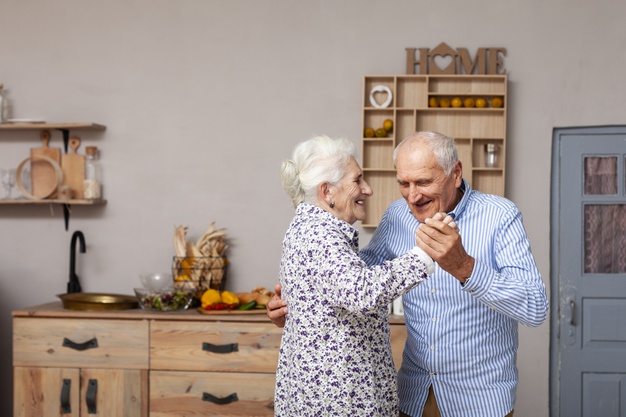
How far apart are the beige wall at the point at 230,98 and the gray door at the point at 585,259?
0.08 metres

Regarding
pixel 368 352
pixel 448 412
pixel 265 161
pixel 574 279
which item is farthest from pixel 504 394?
pixel 265 161

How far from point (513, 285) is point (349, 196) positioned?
543mm

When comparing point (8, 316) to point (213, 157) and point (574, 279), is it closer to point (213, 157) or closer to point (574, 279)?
point (213, 157)

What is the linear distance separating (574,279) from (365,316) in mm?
2502

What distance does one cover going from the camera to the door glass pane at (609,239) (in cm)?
418

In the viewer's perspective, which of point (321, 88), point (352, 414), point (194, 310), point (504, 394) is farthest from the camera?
point (321, 88)

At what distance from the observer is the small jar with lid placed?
430cm

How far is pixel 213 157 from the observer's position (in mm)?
4383

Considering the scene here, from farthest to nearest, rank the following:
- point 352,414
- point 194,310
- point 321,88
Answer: point 321,88 → point 194,310 → point 352,414

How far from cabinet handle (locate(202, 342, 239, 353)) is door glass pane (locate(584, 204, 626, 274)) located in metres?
2.01

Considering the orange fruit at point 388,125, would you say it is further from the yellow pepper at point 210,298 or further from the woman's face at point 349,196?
the woman's face at point 349,196

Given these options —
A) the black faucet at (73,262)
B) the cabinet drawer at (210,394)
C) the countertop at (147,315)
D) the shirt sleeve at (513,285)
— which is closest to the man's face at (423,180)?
the shirt sleeve at (513,285)

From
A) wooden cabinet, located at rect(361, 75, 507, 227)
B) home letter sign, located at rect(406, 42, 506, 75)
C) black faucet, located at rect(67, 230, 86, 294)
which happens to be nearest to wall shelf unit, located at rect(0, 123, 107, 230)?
black faucet, located at rect(67, 230, 86, 294)

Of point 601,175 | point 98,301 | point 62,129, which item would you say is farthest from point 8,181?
point 601,175
